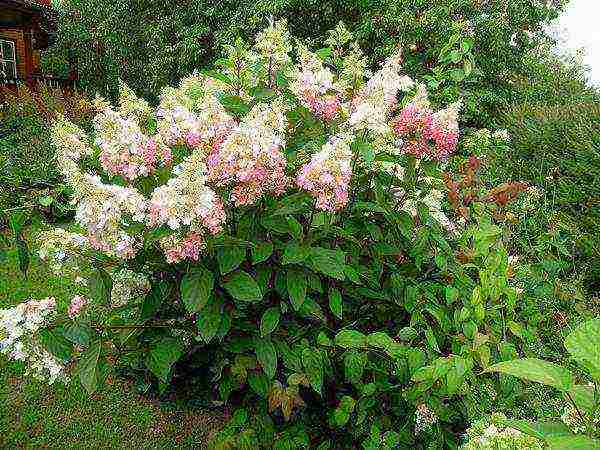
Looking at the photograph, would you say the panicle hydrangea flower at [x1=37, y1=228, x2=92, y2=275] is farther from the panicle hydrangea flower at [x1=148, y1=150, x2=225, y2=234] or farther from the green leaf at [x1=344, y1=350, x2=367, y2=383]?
the green leaf at [x1=344, y1=350, x2=367, y2=383]

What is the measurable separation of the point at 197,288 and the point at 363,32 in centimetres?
655

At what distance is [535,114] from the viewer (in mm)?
5410

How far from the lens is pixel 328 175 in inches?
75.5

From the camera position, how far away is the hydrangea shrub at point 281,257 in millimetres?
1952

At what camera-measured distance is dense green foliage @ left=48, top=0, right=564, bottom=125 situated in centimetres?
723

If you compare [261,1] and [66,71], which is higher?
A: [261,1]

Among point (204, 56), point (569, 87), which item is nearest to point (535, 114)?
point (569, 87)

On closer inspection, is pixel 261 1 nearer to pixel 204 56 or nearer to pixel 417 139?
pixel 204 56

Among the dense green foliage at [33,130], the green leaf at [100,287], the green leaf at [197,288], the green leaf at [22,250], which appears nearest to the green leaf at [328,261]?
the green leaf at [197,288]

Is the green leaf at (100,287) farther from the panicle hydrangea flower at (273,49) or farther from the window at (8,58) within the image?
the window at (8,58)

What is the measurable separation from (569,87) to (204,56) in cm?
599

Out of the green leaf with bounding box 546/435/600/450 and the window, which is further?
the window

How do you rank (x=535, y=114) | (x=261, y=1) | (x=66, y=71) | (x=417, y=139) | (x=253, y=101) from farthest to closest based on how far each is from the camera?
(x=66, y=71)
(x=261, y=1)
(x=535, y=114)
(x=253, y=101)
(x=417, y=139)

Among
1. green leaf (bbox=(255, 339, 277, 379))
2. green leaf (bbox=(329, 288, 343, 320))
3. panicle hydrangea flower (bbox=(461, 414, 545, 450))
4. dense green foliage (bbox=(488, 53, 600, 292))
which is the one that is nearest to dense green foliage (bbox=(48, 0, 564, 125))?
dense green foliage (bbox=(488, 53, 600, 292))
